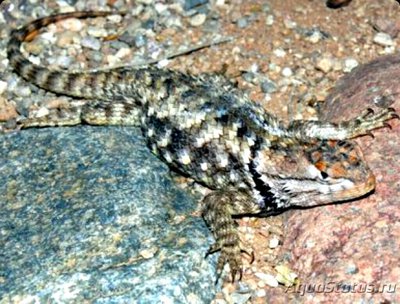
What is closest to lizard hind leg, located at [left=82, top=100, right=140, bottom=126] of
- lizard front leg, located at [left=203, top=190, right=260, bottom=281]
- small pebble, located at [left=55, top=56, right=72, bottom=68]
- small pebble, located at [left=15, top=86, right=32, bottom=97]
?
small pebble, located at [left=15, top=86, right=32, bottom=97]

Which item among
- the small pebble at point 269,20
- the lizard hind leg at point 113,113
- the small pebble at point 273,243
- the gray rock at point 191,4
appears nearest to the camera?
the small pebble at point 273,243

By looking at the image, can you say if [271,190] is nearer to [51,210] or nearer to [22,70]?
[51,210]

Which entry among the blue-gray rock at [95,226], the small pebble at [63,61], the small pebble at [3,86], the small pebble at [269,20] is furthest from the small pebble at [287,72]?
the small pebble at [3,86]

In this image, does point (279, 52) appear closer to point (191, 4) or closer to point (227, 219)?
point (191, 4)

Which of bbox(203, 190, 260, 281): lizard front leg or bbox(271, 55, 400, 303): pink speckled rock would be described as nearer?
bbox(271, 55, 400, 303): pink speckled rock

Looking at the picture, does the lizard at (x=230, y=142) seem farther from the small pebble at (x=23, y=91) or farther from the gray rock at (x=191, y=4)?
the gray rock at (x=191, y=4)

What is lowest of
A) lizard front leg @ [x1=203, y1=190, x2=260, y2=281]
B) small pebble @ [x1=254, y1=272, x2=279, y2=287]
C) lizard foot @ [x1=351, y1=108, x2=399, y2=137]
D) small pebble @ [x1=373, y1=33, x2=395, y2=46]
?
small pebble @ [x1=254, y1=272, x2=279, y2=287]

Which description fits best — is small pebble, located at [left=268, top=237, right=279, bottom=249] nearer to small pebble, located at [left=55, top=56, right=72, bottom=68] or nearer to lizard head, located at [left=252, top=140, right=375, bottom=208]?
lizard head, located at [left=252, top=140, right=375, bottom=208]
